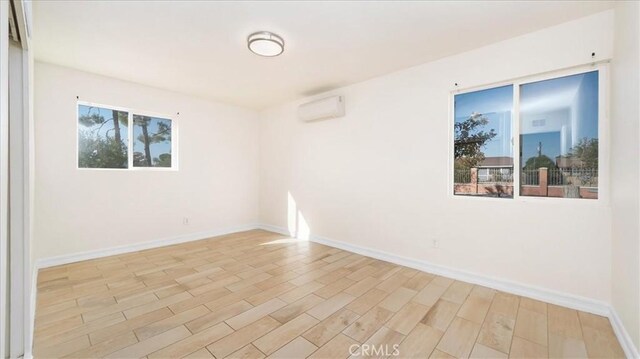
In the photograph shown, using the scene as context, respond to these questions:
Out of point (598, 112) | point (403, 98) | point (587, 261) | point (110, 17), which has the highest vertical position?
point (110, 17)

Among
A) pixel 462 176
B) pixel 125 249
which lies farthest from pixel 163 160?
pixel 462 176

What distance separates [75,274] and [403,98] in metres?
4.37

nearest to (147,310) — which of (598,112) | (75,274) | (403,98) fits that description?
(75,274)

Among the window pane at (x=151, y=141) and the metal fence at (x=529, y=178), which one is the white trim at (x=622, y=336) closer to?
the metal fence at (x=529, y=178)

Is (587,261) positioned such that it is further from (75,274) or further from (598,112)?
(75,274)

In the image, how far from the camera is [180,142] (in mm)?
4363

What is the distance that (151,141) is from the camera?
13.8 feet

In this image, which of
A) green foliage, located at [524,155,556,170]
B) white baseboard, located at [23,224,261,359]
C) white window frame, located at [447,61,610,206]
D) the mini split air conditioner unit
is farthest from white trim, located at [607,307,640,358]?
white baseboard, located at [23,224,261,359]

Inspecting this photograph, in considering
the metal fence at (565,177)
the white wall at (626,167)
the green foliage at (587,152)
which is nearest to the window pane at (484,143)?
the metal fence at (565,177)

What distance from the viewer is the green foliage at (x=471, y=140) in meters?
2.89

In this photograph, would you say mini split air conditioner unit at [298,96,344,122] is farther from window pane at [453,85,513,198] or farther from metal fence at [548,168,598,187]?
metal fence at [548,168,598,187]

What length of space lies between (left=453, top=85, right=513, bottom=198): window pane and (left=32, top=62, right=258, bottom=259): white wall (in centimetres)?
385

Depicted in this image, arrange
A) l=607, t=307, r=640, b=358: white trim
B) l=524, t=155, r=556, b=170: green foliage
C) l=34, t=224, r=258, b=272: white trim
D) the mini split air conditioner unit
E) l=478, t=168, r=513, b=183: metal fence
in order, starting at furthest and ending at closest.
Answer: the mini split air conditioner unit
l=34, t=224, r=258, b=272: white trim
l=478, t=168, r=513, b=183: metal fence
l=524, t=155, r=556, b=170: green foliage
l=607, t=307, r=640, b=358: white trim

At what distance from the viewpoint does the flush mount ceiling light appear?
250cm
